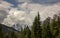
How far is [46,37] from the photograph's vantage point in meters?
113

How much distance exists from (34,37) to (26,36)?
8972 mm

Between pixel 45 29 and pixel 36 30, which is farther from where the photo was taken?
pixel 36 30

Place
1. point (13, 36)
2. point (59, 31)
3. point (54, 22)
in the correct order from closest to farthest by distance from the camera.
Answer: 1. point (59, 31)
2. point (54, 22)
3. point (13, 36)

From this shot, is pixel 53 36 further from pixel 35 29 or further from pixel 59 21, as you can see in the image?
pixel 35 29

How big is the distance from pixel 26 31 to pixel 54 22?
2472cm

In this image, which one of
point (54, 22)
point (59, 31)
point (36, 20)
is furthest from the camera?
point (36, 20)

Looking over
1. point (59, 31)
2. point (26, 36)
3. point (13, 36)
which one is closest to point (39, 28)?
point (26, 36)

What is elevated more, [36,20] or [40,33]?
[36,20]

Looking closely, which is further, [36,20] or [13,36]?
[13,36]

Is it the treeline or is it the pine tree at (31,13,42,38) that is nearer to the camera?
the treeline

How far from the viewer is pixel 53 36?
112 meters

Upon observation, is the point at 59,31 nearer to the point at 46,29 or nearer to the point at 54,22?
the point at 46,29

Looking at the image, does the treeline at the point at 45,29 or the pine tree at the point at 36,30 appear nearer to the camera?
the treeline at the point at 45,29

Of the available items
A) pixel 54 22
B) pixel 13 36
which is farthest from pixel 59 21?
pixel 13 36
